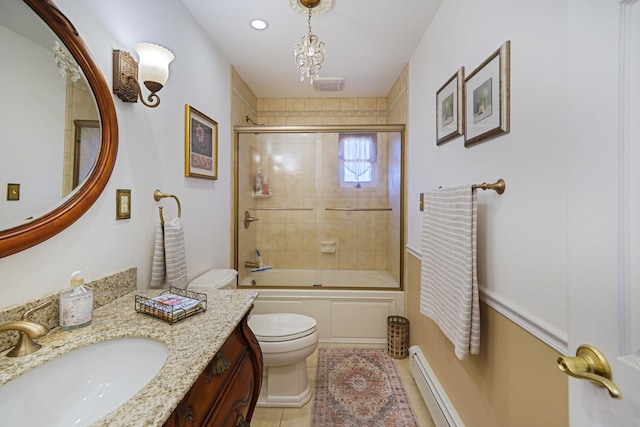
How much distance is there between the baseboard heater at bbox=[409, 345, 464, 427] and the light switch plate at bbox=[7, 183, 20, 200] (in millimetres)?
1932

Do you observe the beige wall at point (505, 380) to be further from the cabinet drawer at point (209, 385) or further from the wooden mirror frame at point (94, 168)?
the wooden mirror frame at point (94, 168)

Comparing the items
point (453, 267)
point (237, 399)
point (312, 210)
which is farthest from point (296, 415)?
point (312, 210)

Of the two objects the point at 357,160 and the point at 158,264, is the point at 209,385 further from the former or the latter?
the point at 357,160

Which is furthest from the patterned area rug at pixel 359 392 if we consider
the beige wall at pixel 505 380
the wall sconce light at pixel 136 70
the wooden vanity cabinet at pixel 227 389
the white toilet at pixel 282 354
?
the wall sconce light at pixel 136 70

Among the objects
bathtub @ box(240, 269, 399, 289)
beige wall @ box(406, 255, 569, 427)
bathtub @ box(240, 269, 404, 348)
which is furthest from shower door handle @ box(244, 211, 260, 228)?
beige wall @ box(406, 255, 569, 427)

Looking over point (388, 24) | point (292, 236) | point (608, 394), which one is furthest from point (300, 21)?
point (608, 394)

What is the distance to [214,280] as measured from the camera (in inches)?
69.7

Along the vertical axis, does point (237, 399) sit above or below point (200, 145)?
below

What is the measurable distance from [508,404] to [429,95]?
177 cm

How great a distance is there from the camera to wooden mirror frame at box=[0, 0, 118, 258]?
0.79 metres

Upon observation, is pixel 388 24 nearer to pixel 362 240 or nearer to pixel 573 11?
pixel 573 11

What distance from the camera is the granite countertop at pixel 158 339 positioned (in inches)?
20.3

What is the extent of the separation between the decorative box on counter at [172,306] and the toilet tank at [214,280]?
62 centimetres

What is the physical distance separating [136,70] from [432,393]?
2252 millimetres
